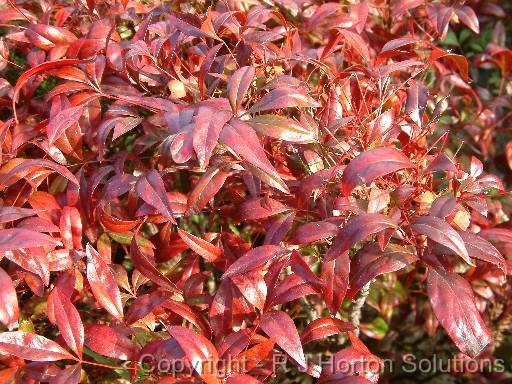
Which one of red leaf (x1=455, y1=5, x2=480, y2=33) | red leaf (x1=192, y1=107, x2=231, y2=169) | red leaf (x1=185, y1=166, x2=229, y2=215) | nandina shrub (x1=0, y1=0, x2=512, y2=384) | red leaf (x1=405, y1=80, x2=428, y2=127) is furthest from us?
red leaf (x1=455, y1=5, x2=480, y2=33)

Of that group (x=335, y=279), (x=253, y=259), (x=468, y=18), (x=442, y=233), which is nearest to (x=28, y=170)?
(x=253, y=259)

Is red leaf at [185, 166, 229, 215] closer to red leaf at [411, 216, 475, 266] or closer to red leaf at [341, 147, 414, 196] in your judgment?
red leaf at [341, 147, 414, 196]

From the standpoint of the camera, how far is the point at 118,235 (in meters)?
1.29

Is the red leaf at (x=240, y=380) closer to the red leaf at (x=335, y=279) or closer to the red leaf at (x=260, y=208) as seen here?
the red leaf at (x=335, y=279)

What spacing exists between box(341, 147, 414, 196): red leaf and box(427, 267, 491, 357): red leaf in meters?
0.21

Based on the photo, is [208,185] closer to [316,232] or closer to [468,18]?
[316,232]

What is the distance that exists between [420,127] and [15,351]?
85cm

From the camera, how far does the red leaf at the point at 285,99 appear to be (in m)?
1.02

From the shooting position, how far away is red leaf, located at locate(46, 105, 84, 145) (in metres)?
1.06

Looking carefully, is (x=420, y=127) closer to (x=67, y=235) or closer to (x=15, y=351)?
(x=67, y=235)

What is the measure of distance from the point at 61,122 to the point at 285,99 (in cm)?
40

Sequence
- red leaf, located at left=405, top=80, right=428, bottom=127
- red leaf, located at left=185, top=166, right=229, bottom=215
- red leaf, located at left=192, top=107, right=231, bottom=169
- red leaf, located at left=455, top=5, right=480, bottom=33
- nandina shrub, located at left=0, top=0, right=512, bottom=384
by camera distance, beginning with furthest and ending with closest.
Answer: red leaf, located at left=455, top=5, right=480, bottom=33, red leaf, located at left=405, top=80, right=428, bottom=127, red leaf, located at left=185, top=166, right=229, bottom=215, nandina shrub, located at left=0, top=0, right=512, bottom=384, red leaf, located at left=192, top=107, right=231, bottom=169

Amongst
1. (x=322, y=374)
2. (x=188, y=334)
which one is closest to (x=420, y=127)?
(x=322, y=374)

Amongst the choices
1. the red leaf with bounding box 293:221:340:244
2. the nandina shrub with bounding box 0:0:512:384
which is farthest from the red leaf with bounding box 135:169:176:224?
the red leaf with bounding box 293:221:340:244
